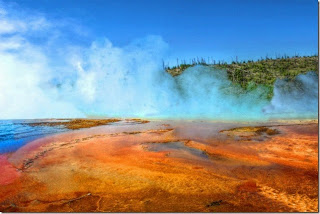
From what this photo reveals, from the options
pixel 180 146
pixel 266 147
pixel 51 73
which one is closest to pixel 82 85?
pixel 51 73

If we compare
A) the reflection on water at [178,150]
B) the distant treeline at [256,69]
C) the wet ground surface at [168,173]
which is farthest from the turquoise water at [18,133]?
the distant treeline at [256,69]

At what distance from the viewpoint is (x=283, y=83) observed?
5.86 metres

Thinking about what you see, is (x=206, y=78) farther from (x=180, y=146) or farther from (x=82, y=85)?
(x=82, y=85)

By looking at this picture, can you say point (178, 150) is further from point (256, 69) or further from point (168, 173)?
point (256, 69)

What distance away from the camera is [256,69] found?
249 inches

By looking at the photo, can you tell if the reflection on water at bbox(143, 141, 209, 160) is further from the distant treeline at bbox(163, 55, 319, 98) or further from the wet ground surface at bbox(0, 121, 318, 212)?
the distant treeline at bbox(163, 55, 319, 98)

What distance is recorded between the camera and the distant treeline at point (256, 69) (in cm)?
536

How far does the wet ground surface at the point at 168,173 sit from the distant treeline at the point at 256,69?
3.83ft

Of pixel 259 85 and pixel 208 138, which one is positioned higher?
pixel 259 85

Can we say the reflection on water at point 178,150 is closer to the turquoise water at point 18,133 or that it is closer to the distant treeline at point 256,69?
the distant treeline at point 256,69

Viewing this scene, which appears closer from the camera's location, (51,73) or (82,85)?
(51,73)

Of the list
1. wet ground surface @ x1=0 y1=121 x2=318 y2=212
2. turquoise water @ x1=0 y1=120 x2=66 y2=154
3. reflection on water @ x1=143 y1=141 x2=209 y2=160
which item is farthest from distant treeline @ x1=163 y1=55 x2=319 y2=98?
turquoise water @ x1=0 y1=120 x2=66 y2=154

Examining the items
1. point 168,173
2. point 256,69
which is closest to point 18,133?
point 168,173

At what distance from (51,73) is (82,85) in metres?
0.54
